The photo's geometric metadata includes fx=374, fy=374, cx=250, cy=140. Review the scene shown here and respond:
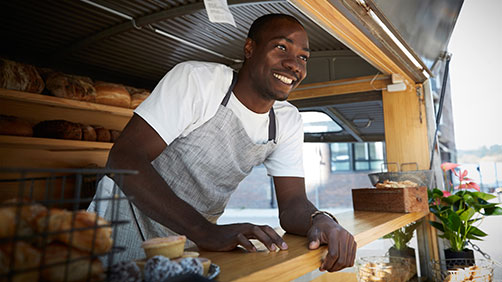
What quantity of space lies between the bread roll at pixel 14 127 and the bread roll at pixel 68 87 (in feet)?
1.05

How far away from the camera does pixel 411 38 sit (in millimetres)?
2275

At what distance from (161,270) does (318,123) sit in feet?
11.3

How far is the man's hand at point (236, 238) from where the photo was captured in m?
1.07

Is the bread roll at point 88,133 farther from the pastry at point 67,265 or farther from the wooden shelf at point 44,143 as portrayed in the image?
the pastry at point 67,265

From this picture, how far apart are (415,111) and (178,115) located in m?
2.57

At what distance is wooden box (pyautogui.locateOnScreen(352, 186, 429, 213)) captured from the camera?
88.2 inches

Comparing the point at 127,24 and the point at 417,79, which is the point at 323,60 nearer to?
the point at 417,79

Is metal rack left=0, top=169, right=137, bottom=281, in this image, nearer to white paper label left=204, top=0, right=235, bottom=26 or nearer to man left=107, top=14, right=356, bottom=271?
man left=107, top=14, right=356, bottom=271

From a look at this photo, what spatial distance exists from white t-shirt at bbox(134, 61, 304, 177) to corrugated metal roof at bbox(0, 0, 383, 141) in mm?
1064

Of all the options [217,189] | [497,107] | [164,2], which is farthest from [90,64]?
[497,107]

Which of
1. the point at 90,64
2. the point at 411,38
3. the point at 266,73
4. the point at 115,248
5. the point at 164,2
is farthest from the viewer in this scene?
the point at 90,64

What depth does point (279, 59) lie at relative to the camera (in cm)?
160

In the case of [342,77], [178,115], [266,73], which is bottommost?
[178,115]

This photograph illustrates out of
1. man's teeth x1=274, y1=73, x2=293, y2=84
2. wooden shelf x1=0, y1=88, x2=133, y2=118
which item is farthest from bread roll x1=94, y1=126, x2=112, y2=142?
man's teeth x1=274, y1=73, x2=293, y2=84
